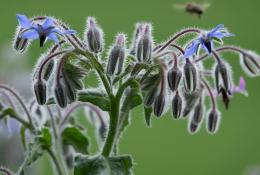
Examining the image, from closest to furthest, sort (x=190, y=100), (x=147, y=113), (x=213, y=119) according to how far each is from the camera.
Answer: (x=147, y=113) → (x=190, y=100) → (x=213, y=119)

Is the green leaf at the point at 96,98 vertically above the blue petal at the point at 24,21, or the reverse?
the blue petal at the point at 24,21

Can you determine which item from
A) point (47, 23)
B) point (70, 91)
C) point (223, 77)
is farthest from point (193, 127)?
point (47, 23)

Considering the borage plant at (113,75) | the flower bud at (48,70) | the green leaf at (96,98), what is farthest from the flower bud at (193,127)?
the flower bud at (48,70)

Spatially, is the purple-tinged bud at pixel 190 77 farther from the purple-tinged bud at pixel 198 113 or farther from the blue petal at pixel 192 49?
the purple-tinged bud at pixel 198 113

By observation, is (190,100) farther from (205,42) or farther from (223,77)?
(205,42)

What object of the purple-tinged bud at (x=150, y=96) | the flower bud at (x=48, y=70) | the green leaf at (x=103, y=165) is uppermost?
the flower bud at (x=48, y=70)

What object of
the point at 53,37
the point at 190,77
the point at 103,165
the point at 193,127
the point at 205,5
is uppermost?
the point at 205,5

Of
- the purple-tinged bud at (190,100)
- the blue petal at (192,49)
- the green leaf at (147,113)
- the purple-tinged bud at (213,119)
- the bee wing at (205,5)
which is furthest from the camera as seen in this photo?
the bee wing at (205,5)

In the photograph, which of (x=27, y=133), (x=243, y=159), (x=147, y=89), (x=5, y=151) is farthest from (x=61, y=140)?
(x=243, y=159)
